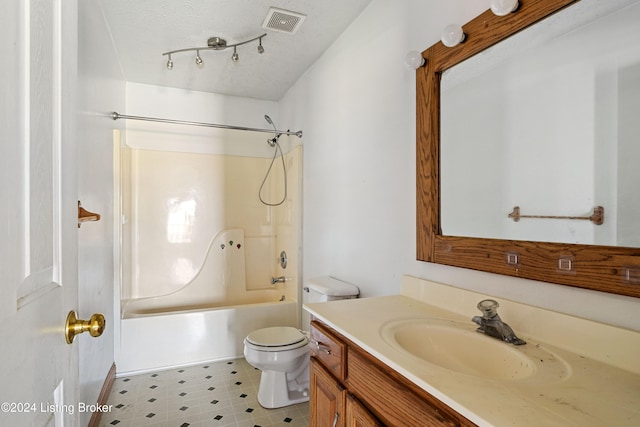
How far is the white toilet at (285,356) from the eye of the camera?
2002 millimetres

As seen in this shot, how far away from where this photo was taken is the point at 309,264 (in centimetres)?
277

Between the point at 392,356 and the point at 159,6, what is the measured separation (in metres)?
2.24

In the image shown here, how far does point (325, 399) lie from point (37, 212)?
1.09m

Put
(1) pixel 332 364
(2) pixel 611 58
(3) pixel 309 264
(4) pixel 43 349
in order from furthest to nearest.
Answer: (3) pixel 309 264
(1) pixel 332 364
(2) pixel 611 58
(4) pixel 43 349

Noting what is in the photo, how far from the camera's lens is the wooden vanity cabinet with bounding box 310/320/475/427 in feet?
2.52

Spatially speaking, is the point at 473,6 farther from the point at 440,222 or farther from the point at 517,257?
the point at 517,257

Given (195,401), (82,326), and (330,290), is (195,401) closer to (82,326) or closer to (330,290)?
(330,290)

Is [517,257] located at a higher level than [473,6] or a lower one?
lower

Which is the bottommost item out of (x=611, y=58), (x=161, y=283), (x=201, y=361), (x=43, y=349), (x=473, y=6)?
(x=201, y=361)

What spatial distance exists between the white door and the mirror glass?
4.09ft

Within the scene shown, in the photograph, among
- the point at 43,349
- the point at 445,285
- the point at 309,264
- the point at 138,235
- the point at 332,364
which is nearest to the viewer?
the point at 43,349

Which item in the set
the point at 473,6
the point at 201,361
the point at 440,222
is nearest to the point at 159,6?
the point at 473,6

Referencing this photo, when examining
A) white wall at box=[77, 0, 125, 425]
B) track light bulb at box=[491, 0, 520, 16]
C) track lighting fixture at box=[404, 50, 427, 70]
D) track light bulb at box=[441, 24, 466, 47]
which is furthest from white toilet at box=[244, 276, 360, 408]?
track light bulb at box=[491, 0, 520, 16]

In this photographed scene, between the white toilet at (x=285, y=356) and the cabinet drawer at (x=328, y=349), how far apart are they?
22.2 inches
